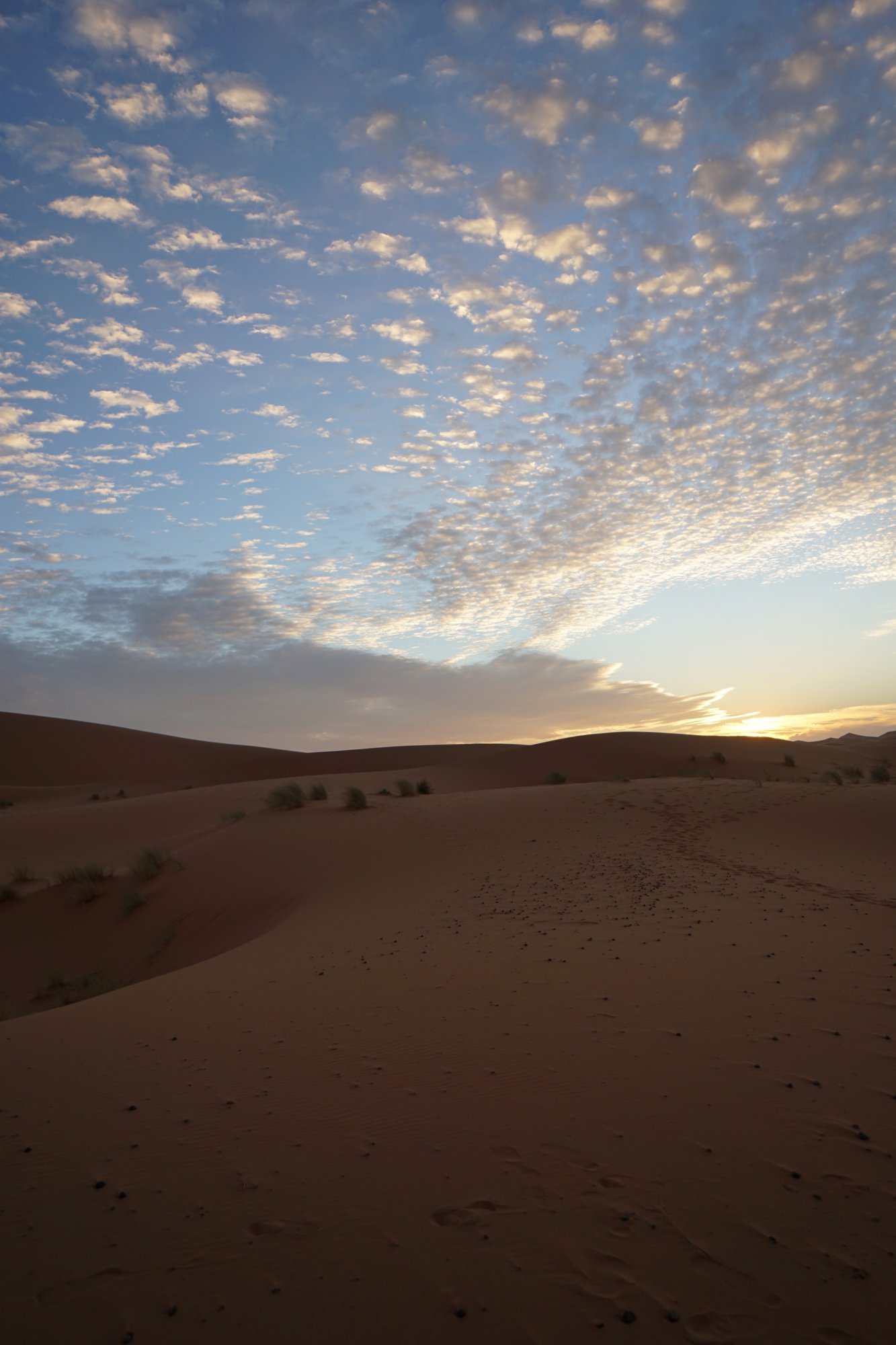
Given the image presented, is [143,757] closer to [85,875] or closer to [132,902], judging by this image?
[85,875]

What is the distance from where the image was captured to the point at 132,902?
13320 mm

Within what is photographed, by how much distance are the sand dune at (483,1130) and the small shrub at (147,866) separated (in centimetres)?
560

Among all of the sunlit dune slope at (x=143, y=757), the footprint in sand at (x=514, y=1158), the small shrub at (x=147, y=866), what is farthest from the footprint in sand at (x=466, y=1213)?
the sunlit dune slope at (x=143, y=757)

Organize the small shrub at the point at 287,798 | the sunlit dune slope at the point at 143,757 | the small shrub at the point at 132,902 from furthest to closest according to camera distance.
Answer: the sunlit dune slope at the point at 143,757
the small shrub at the point at 287,798
the small shrub at the point at 132,902

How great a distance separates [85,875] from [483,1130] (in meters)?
12.8

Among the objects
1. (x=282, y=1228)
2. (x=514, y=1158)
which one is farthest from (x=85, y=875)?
(x=514, y=1158)

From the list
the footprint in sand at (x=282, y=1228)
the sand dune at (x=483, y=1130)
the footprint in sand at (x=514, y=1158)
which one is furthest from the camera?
the footprint in sand at (x=514, y=1158)

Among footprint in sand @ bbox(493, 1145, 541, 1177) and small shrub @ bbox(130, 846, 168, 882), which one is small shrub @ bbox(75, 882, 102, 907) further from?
footprint in sand @ bbox(493, 1145, 541, 1177)

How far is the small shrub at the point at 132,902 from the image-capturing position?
13.3 m

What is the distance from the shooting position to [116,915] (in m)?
13.4

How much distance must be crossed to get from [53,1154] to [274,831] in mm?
11698

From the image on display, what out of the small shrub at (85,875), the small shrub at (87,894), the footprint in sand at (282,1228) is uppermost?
the small shrub at (85,875)

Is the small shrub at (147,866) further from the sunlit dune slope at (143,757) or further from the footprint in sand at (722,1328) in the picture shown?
the sunlit dune slope at (143,757)

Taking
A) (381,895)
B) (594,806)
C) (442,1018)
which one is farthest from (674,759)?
(442,1018)
